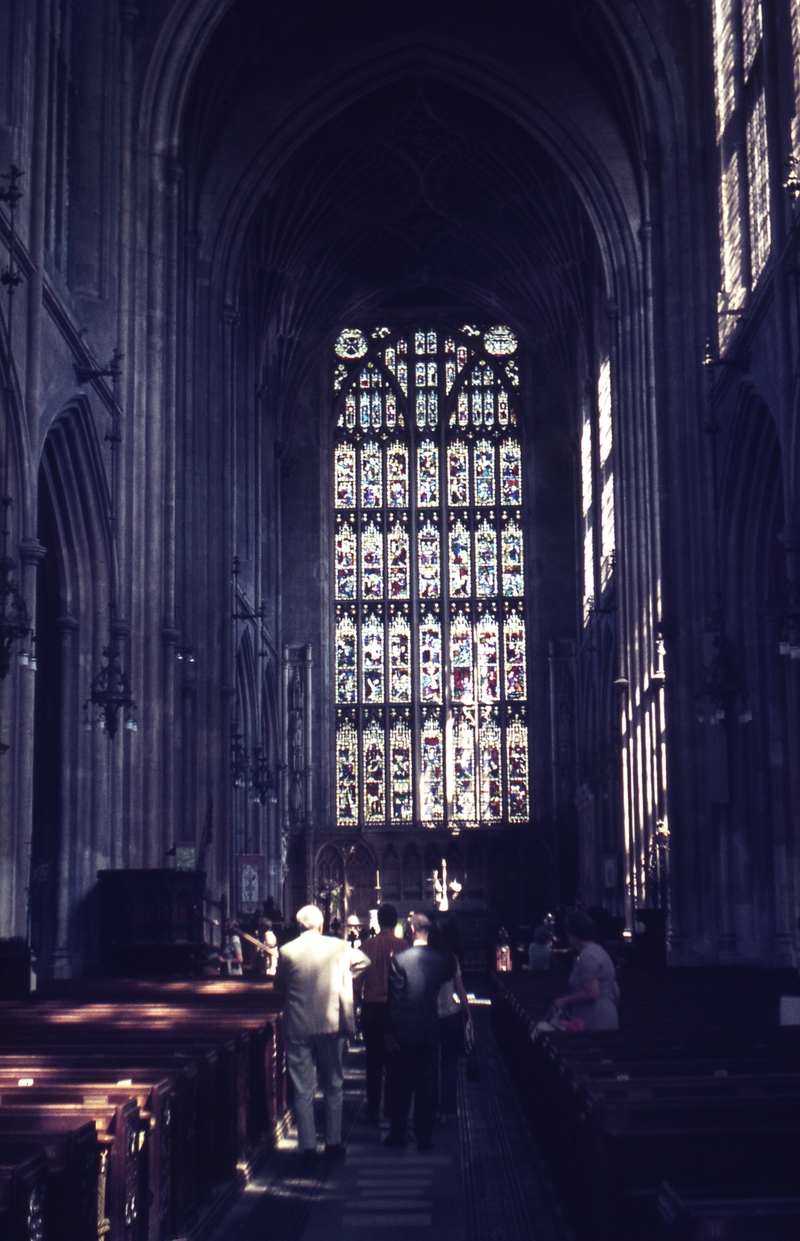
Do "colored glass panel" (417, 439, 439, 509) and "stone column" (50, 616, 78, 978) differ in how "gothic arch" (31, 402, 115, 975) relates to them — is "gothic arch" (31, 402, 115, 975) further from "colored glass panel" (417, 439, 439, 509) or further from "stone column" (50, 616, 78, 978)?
"colored glass panel" (417, 439, 439, 509)

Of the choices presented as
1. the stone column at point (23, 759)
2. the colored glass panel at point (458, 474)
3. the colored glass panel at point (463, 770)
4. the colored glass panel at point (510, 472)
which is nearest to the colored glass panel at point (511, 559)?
the colored glass panel at point (510, 472)

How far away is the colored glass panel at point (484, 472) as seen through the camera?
39.6m

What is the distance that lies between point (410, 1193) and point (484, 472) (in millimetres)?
32412

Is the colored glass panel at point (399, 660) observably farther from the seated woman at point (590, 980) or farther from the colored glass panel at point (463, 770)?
the seated woman at point (590, 980)

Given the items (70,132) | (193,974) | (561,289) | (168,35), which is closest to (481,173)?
(561,289)

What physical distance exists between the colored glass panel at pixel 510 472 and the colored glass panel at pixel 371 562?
10.8 ft

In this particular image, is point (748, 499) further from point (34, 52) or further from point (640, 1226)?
point (640, 1226)

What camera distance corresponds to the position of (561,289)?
3491 centimetres

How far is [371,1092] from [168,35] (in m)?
16.2

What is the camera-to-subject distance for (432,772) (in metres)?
38.5

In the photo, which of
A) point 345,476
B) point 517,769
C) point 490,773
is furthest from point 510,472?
point 490,773

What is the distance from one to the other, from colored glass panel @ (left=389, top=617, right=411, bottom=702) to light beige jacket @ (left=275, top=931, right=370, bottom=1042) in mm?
29595

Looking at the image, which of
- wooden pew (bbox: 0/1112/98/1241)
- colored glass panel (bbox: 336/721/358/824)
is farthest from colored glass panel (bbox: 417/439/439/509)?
wooden pew (bbox: 0/1112/98/1241)

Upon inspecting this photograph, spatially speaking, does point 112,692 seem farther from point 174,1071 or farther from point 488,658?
point 488,658
